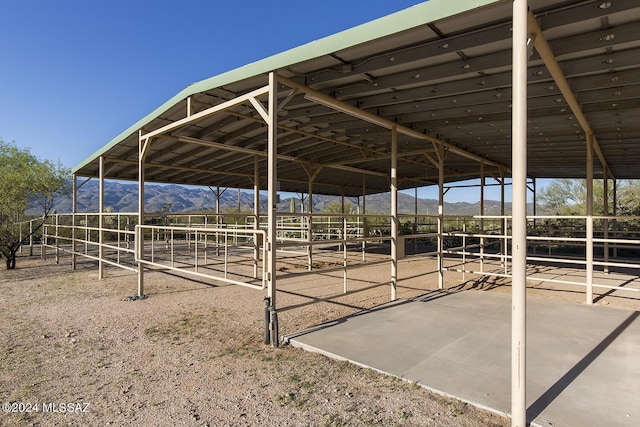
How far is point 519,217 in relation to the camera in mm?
1997

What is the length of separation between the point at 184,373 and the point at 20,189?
397 inches

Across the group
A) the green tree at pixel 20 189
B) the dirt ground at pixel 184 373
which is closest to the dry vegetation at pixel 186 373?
the dirt ground at pixel 184 373

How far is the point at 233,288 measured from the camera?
6.86 metres

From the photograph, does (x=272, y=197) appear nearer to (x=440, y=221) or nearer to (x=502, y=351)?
(x=502, y=351)

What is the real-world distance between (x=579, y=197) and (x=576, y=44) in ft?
77.9

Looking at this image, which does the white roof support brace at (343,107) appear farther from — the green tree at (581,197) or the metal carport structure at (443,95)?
the green tree at (581,197)

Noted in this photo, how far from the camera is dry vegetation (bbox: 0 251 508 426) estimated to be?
2.23m

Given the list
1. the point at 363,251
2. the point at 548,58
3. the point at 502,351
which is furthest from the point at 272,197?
the point at 363,251

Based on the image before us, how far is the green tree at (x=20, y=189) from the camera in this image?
9.09 m

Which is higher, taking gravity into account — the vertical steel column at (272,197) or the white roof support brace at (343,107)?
the white roof support brace at (343,107)

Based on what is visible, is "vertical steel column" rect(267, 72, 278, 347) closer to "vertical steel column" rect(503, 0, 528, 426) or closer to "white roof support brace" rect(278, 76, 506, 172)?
"white roof support brace" rect(278, 76, 506, 172)

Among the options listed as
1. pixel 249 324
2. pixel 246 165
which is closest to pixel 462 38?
pixel 249 324

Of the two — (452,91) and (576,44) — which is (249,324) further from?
(576,44)

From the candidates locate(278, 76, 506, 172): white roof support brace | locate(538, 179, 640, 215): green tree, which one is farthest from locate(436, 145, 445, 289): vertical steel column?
locate(538, 179, 640, 215): green tree
